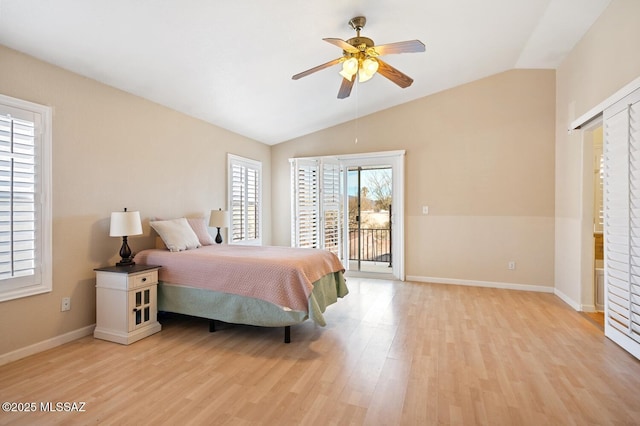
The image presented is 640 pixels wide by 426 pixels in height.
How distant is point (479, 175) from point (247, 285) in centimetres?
390

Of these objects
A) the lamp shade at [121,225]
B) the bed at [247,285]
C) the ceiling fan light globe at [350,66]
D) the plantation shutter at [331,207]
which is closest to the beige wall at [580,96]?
the ceiling fan light globe at [350,66]

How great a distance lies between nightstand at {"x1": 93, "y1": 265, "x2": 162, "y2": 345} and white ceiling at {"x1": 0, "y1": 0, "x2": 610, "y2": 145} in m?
1.91

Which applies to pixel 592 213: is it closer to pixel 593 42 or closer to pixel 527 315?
A: pixel 527 315

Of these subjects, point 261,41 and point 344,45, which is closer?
point 344,45

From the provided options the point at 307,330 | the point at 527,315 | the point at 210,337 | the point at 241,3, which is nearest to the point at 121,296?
the point at 210,337

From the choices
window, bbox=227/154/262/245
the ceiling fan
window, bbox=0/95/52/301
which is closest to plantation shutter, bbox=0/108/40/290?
window, bbox=0/95/52/301

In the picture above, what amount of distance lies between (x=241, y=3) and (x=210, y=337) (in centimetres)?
290

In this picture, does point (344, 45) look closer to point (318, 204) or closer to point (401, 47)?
point (401, 47)

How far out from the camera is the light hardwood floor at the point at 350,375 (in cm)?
183

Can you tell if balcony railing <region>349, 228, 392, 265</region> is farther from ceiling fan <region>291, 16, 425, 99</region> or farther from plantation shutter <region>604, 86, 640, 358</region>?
ceiling fan <region>291, 16, 425, 99</region>

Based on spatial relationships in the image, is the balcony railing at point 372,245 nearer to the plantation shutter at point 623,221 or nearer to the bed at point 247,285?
the bed at point 247,285

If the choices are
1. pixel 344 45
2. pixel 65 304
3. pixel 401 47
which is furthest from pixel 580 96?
pixel 65 304

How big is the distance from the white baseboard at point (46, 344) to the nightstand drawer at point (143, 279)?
703mm

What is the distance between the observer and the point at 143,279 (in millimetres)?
2941
